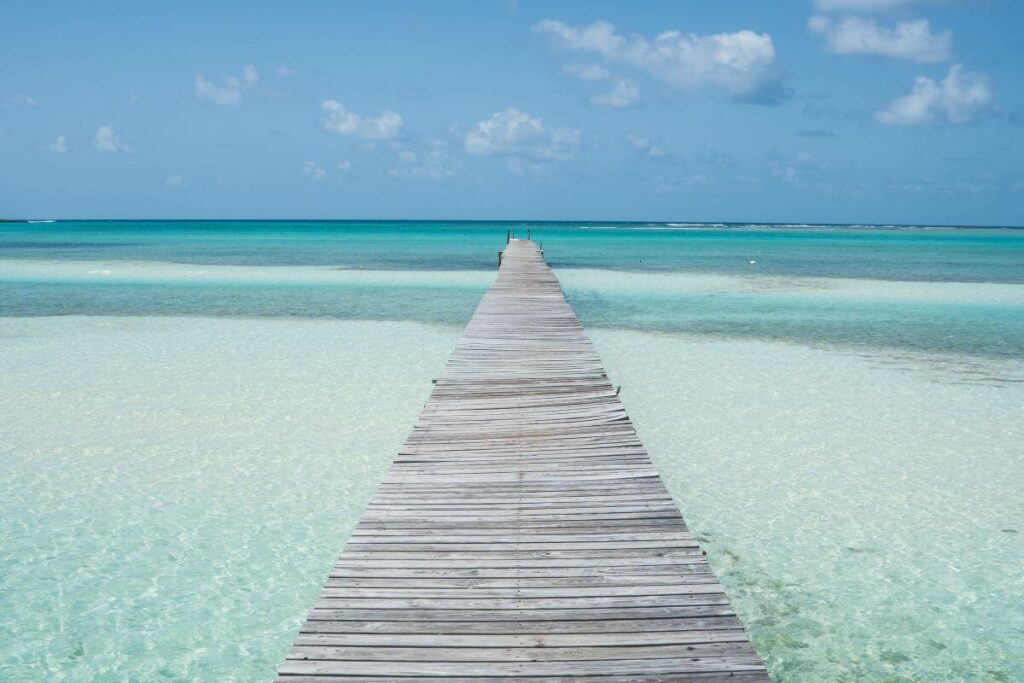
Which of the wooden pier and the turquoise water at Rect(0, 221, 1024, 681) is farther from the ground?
the wooden pier

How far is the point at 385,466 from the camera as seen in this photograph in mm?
6930

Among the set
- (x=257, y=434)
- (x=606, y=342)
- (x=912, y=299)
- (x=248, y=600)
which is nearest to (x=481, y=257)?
(x=912, y=299)

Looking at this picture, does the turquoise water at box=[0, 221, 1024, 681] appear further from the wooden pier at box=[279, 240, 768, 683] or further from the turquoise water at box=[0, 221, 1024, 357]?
the wooden pier at box=[279, 240, 768, 683]

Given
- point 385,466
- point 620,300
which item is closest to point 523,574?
point 385,466

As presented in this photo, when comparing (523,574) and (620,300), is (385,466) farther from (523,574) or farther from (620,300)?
(620,300)

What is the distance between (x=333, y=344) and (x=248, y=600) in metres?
8.38

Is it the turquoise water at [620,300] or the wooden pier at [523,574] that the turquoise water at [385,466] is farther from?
the wooden pier at [523,574]

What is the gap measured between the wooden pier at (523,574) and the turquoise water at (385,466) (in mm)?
832

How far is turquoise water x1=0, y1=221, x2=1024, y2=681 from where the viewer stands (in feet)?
14.1

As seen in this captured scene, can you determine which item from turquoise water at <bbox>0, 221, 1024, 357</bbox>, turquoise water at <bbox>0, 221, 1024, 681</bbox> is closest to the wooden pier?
turquoise water at <bbox>0, 221, 1024, 681</bbox>

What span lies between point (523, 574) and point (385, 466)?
3482 mm

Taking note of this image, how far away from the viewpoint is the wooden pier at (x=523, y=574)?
296cm

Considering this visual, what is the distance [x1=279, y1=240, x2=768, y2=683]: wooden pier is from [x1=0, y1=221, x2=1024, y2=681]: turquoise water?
2.73ft

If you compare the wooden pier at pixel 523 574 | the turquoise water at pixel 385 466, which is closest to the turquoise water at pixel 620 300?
the turquoise water at pixel 385 466
